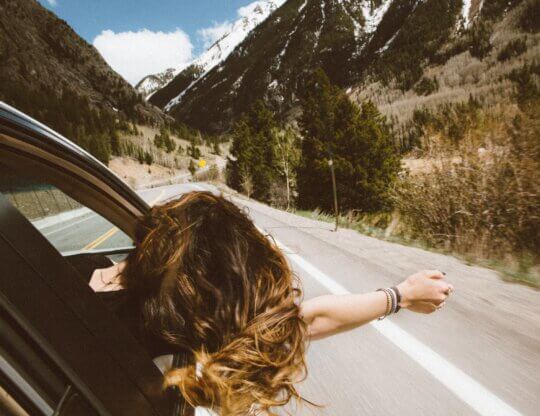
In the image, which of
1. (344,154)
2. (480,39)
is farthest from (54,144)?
(480,39)

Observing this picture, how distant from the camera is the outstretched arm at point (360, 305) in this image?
4.46 feet

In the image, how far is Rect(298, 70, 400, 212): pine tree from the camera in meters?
23.7

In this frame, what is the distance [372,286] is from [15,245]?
394cm

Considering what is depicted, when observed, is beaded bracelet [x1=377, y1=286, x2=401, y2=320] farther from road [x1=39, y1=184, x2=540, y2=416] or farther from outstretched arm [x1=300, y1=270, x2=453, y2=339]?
road [x1=39, y1=184, x2=540, y2=416]

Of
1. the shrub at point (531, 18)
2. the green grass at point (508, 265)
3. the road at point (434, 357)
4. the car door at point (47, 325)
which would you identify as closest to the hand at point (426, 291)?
the road at point (434, 357)

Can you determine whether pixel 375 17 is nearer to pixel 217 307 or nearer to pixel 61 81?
pixel 61 81

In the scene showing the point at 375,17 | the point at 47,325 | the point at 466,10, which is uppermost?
the point at 375,17

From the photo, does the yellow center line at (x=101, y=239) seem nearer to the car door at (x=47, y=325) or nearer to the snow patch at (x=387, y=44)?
the car door at (x=47, y=325)

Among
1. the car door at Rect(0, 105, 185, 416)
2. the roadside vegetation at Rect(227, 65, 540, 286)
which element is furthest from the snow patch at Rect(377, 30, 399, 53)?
the car door at Rect(0, 105, 185, 416)

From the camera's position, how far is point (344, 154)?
2430 centimetres

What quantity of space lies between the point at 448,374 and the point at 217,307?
79.4 inches

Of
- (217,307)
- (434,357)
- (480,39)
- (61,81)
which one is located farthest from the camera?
(61,81)

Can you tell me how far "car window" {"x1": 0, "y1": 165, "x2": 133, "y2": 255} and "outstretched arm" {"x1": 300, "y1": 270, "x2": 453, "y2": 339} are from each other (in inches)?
40.3

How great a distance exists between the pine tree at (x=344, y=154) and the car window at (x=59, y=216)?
2207 cm
